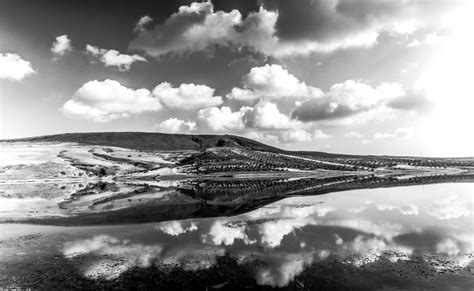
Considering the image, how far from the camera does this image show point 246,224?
3650 cm

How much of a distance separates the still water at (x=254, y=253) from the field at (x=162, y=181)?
7521 mm

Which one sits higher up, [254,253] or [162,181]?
[254,253]

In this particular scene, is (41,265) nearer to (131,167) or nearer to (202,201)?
(202,201)

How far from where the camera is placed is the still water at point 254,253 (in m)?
20.8

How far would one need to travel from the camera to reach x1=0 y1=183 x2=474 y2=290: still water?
20.8 meters

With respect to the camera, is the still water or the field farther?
the field

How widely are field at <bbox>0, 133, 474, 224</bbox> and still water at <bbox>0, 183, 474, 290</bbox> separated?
296 inches

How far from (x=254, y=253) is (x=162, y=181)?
255ft

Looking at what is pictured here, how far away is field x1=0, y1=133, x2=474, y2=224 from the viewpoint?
46.8m

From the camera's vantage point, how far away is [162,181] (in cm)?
10012

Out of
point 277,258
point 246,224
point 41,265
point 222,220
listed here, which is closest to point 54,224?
point 41,265

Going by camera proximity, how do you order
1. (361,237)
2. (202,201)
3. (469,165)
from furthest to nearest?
(469,165) < (202,201) < (361,237)

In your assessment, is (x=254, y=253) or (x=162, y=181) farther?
(x=162, y=181)

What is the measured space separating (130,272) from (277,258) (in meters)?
10.1
